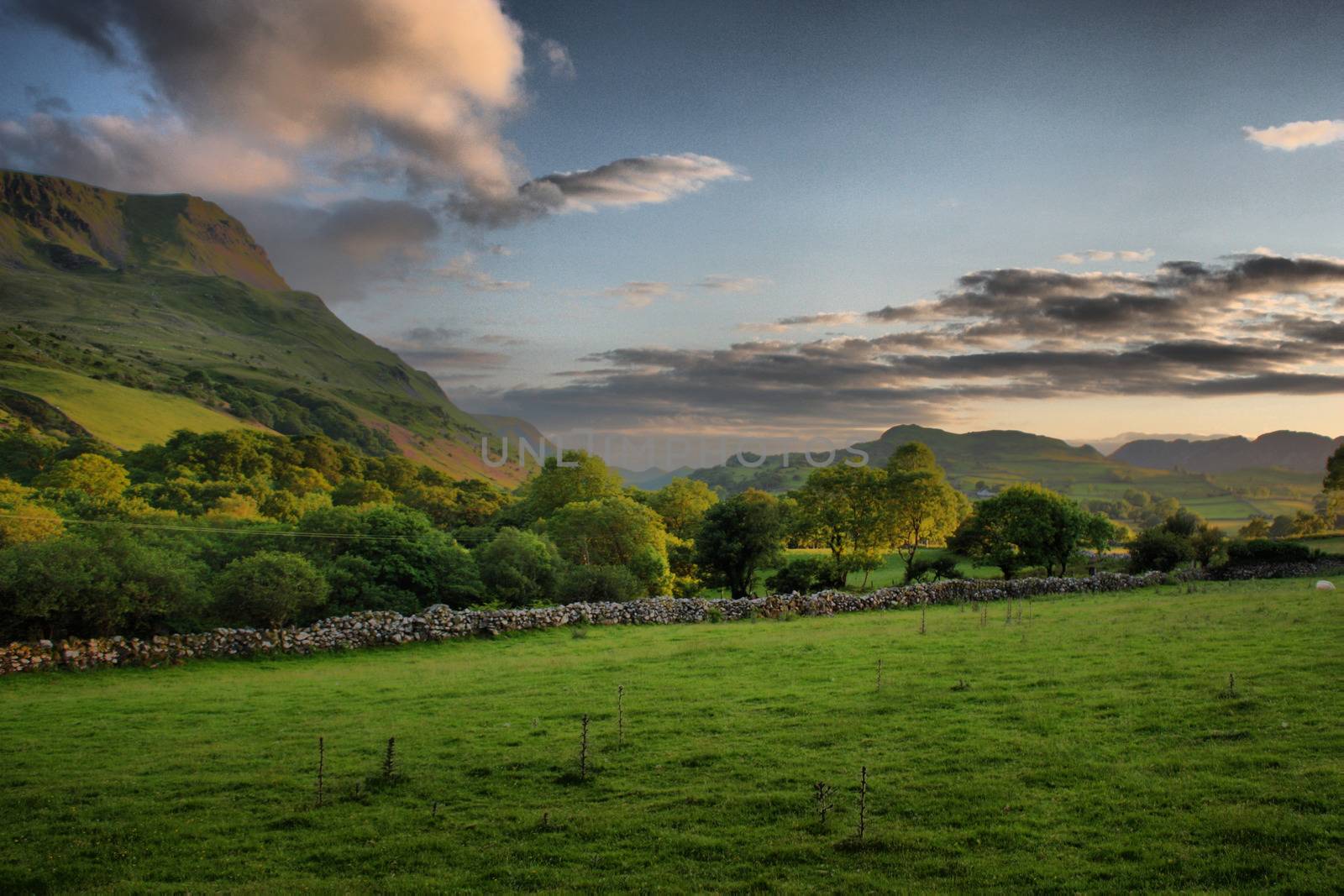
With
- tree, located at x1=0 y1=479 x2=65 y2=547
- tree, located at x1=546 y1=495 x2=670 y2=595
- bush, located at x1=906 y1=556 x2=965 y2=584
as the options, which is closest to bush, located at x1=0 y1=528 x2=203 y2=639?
tree, located at x1=0 y1=479 x2=65 y2=547

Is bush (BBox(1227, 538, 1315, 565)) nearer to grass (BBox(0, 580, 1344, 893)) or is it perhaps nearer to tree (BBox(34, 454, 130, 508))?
grass (BBox(0, 580, 1344, 893))

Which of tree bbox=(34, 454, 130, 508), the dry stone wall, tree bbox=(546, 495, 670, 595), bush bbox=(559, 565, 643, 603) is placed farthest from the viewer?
tree bbox=(34, 454, 130, 508)

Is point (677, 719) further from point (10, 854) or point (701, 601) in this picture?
point (701, 601)

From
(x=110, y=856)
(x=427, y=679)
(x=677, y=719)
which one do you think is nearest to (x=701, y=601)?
(x=427, y=679)

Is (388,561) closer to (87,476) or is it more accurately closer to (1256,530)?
(87,476)

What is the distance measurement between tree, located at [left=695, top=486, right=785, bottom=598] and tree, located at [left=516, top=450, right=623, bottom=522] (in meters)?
16.9

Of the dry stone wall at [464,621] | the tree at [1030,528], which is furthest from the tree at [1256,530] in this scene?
the dry stone wall at [464,621]

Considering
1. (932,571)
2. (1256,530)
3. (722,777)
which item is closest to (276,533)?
(722,777)

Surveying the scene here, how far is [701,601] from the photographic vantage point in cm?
4006

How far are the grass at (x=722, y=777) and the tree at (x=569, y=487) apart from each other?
172ft

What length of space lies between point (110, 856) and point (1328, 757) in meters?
18.2

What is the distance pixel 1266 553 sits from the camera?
5875 centimetres

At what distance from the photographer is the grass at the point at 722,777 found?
966cm

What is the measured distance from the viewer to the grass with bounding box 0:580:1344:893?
9.66m
